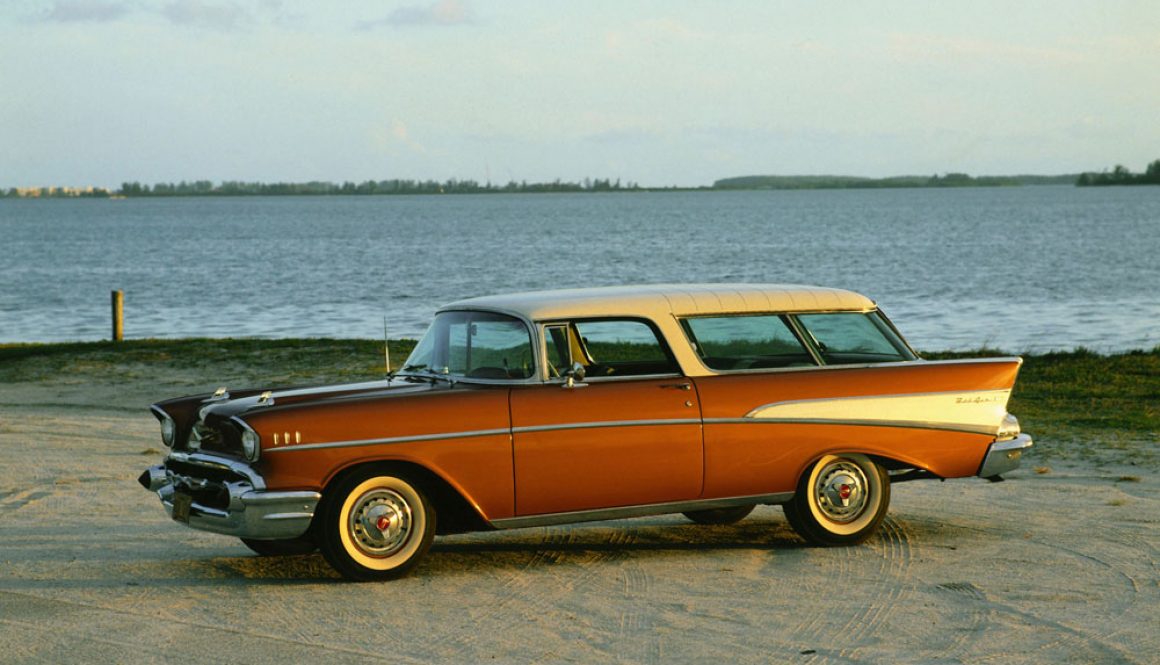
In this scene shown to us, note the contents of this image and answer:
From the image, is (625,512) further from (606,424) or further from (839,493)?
(839,493)

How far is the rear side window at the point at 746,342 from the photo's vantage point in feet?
29.2

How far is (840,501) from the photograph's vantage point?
29.5ft

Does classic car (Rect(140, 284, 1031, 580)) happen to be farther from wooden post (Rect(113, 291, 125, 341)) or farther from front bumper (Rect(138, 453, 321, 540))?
wooden post (Rect(113, 291, 125, 341))

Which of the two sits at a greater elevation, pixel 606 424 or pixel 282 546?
pixel 606 424

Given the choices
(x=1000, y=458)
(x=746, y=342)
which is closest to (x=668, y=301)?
(x=746, y=342)

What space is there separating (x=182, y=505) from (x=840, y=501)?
388cm

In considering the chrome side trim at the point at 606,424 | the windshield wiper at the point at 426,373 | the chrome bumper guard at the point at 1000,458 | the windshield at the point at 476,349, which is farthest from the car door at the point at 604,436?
the chrome bumper guard at the point at 1000,458

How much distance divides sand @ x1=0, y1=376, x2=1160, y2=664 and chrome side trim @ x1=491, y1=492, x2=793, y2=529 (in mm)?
280

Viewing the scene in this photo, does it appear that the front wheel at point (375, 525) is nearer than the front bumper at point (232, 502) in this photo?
No

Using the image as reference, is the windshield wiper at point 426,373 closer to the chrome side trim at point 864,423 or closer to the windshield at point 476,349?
the windshield at point 476,349

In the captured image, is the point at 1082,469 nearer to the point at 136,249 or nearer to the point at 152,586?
the point at 152,586

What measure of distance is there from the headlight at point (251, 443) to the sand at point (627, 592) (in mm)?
731

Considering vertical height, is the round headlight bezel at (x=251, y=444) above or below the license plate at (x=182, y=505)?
above

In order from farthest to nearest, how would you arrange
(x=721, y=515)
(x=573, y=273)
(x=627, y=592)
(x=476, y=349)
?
(x=573, y=273) → (x=721, y=515) → (x=476, y=349) → (x=627, y=592)
